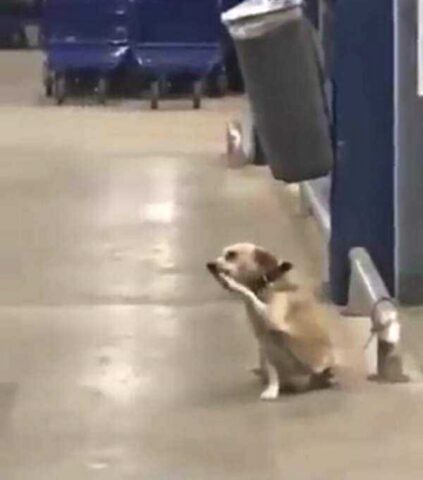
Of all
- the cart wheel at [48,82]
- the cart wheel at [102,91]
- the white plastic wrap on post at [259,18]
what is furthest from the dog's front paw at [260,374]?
the cart wheel at [48,82]

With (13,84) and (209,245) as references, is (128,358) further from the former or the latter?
(13,84)

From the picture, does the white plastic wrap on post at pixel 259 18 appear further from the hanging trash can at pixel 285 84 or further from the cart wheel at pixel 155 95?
the cart wheel at pixel 155 95

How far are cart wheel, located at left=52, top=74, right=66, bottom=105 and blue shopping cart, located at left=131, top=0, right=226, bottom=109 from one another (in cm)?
65

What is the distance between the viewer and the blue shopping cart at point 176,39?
14.2 meters

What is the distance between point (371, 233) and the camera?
682cm

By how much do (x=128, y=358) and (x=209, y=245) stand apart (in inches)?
82.2

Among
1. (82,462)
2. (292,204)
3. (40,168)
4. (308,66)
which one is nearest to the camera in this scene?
(82,462)

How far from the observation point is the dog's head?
531 cm

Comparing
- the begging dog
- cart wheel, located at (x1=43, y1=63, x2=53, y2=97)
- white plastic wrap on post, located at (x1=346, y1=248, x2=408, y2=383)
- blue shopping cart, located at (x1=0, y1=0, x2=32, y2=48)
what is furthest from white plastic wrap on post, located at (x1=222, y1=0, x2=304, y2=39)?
blue shopping cart, located at (x1=0, y1=0, x2=32, y2=48)

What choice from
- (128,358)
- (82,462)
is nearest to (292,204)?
(128,358)

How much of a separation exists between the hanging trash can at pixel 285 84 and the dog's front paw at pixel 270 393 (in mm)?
1396

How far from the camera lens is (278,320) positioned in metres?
5.27

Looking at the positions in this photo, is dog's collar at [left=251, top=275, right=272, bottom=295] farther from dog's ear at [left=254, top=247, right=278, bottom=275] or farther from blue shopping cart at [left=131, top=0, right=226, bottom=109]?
blue shopping cart at [left=131, top=0, right=226, bottom=109]

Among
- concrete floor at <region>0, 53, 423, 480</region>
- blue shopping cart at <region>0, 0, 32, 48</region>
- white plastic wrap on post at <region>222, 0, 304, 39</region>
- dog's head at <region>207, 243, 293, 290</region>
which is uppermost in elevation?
white plastic wrap on post at <region>222, 0, 304, 39</region>
